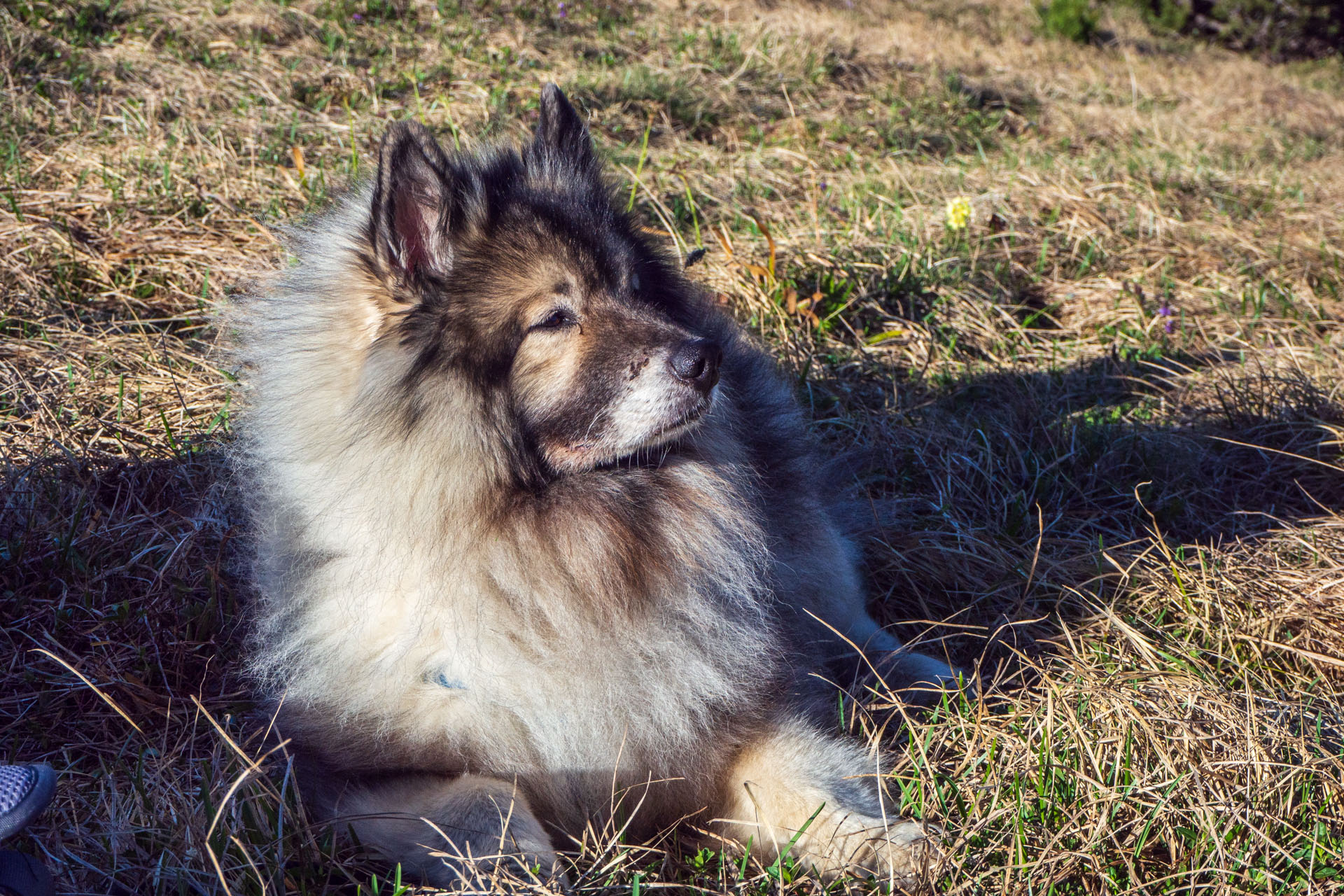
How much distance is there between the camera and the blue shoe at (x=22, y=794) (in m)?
1.61

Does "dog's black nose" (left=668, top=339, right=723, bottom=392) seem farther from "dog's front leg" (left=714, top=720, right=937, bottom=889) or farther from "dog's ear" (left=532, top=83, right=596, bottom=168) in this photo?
"dog's front leg" (left=714, top=720, right=937, bottom=889)

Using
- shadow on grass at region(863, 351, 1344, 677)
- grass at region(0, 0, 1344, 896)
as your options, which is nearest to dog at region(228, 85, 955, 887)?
grass at region(0, 0, 1344, 896)

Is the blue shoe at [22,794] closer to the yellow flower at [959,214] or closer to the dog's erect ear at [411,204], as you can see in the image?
the dog's erect ear at [411,204]

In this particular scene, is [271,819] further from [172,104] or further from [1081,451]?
[172,104]

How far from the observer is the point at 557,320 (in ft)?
7.30

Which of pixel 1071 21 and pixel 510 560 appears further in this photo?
pixel 1071 21

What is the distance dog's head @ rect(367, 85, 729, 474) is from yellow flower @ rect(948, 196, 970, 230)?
342 cm

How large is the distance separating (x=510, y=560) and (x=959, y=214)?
390 cm

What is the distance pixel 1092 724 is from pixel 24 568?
10.1 feet

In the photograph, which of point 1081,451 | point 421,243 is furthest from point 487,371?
point 1081,451

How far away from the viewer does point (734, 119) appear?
677cm

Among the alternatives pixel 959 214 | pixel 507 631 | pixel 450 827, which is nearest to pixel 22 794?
pixel 450 827

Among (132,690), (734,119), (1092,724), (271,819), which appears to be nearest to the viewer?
(271,819)

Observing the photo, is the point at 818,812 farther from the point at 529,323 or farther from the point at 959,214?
the point at 959,214
